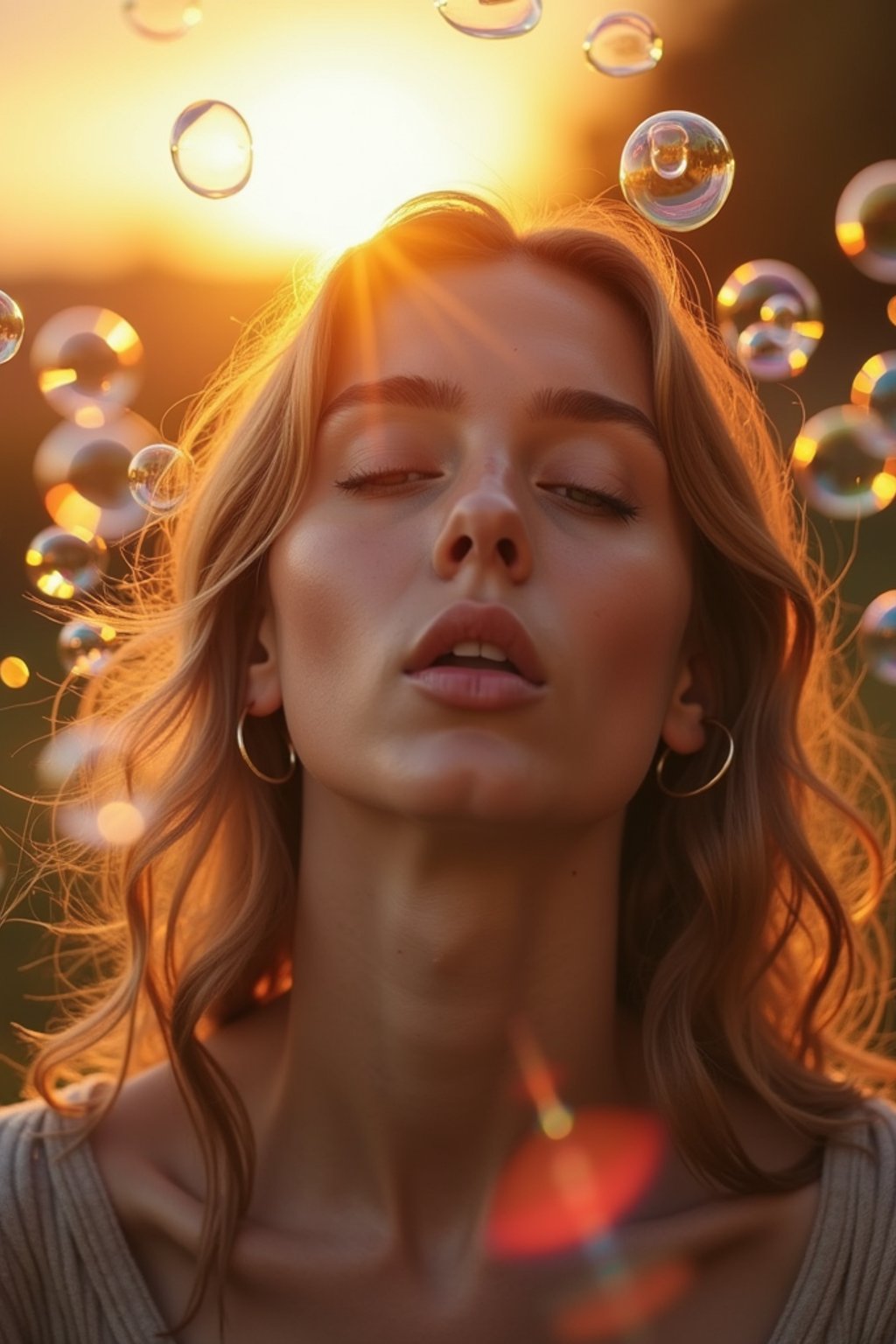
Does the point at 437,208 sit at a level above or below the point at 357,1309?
above

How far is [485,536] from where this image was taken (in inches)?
89.4

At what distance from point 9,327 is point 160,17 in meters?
0.67

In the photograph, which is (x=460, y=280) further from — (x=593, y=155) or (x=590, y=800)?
(x=593, y=155)

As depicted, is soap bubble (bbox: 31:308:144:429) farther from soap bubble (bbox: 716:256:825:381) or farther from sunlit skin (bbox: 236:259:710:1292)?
soap bubble (bbox: 716:256:825:381)

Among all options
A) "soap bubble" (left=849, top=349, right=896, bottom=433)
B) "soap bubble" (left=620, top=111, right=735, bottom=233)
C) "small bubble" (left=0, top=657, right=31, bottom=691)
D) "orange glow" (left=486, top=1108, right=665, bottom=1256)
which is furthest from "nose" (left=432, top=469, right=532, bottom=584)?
"soap bubble" (left=849, top=349, right=896, bottom=433)

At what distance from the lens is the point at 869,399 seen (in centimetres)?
343

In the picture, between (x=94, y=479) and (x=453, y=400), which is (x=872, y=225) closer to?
(x=453, y=400)

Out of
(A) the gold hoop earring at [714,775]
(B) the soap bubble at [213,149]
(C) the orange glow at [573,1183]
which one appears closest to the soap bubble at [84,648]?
→ (B) the soap bubble at [213,149]

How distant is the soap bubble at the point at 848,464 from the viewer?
341cm

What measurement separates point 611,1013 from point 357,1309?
59 centimetres

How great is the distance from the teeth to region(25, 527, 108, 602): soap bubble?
1.38 meters

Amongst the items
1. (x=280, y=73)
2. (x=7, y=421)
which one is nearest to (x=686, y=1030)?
(x=280, y=73)

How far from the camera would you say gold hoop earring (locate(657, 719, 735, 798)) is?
2787 millimetres

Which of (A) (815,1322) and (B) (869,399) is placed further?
(B) (869,399)
